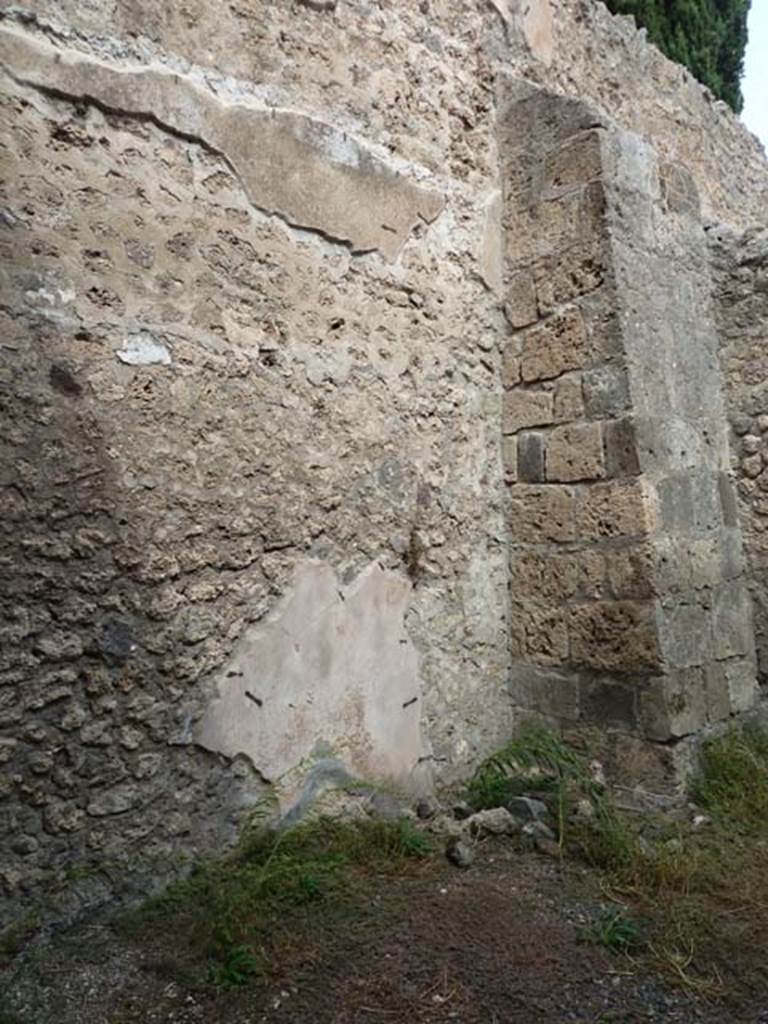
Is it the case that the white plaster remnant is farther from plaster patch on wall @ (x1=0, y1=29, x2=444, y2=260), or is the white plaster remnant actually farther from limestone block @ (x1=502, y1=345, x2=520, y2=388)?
limestone block @ (x1=502, y1=345, x2=520, y2=388)

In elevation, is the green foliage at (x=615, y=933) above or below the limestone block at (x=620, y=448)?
below

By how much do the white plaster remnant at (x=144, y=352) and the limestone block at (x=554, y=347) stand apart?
167 cm

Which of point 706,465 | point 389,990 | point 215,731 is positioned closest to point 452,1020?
point 389,990

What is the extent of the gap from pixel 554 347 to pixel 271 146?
1.43m

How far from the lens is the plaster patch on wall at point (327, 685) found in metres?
2.62

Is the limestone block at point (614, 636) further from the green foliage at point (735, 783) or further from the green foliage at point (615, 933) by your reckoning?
the green foliage at point (615, 933)

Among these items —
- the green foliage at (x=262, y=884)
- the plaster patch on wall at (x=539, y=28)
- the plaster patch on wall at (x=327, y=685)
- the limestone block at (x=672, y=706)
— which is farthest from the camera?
the plaster patch on wall at (x=539, y=28)

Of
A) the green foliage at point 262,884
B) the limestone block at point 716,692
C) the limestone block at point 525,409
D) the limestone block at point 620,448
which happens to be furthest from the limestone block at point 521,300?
the green foliage at point 262,884

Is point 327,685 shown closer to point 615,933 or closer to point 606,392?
point 615,933

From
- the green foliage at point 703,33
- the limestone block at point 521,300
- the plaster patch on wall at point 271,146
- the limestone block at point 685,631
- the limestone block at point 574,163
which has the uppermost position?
→ the green foliage at point 703,33

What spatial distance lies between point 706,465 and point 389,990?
250 centimetres

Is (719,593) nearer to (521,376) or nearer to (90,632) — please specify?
(521,376)

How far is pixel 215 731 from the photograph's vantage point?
99.7 inches

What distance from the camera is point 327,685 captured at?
2842mm
